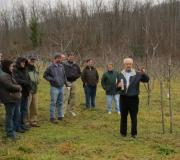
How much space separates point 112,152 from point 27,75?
10.1 feet

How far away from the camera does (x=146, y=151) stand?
899 cm

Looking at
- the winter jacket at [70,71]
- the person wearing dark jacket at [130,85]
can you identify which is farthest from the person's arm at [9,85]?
the winter jacket at [70,71]

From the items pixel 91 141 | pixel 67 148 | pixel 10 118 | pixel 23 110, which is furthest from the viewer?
pixel 23 110

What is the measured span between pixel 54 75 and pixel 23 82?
4.96 feet

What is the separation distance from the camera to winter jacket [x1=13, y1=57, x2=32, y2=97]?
10.4m

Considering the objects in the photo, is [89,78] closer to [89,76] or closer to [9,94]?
[89,76]

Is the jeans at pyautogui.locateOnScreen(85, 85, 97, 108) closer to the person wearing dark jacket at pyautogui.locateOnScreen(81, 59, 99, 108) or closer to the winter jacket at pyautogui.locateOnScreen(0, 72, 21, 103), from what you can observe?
the person wearing dark jacket at pyautogui.locateOnScreen(81, 59, 99, 108)

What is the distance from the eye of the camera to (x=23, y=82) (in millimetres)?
10484

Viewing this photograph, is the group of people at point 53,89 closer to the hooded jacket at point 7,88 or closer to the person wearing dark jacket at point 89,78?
the hooded jacket at point 7,88

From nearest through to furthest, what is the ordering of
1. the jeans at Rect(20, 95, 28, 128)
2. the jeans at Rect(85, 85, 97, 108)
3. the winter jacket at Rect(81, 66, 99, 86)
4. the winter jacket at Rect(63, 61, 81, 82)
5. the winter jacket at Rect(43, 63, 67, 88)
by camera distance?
the jeans at Rect(20, 95, 28, 128), the winter jacket at Rect(43, 63, 67, 88), the winter jacket at Rect(63, 61, 81, 82), the winter jacket at Rect(81, 66, 99, 86), the jeans at Rect(85, 85, 97, 108)

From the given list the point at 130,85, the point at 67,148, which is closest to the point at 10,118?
the point at 67,148

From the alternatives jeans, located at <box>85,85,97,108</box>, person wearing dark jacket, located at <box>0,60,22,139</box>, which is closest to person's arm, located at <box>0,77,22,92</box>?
person wearing dark jacket, located at <box>0,60,22,139</box>

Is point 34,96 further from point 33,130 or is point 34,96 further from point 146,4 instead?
point 146,4

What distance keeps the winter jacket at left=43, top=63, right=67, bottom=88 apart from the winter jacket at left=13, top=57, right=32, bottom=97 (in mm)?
1247
